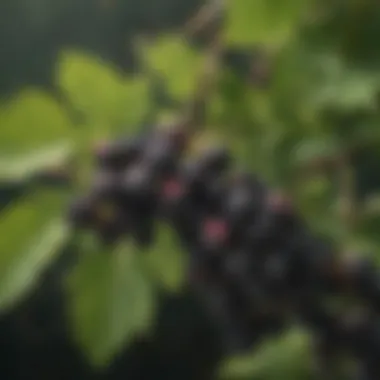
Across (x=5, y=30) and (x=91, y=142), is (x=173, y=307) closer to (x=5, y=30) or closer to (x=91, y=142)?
(x=5, y=30)

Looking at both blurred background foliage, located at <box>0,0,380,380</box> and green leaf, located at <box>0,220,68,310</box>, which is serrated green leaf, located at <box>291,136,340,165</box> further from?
green leaf, located at <box>0,220,68,310</box>

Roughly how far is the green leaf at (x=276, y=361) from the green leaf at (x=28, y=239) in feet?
0.51

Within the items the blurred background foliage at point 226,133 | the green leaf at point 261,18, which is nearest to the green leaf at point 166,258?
the blurred background foliage at point 226,133

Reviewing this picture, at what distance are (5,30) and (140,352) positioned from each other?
33cm

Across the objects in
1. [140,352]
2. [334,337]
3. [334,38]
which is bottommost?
[140,352]

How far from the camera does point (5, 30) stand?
0.79 m

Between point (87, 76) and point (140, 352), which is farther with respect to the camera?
point (140, 352)

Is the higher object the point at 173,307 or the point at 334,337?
the point at 334,337

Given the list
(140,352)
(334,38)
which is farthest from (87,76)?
(140,352)

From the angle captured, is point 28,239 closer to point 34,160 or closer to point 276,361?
point 34,160

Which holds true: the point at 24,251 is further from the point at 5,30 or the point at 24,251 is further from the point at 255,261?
the point at 5,30

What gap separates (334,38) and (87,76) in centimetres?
13

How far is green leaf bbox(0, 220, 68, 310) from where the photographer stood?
1.38 feet

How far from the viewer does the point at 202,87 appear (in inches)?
18.3
